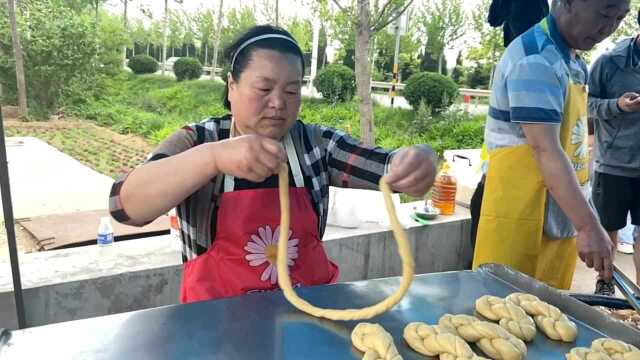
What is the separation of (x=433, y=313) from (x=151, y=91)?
10.5m

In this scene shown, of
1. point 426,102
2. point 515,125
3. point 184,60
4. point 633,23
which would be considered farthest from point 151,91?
point 515,125

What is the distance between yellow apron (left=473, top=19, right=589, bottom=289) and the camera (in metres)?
1.52

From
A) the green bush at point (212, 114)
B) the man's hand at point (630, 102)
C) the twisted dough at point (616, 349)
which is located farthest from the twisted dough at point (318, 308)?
the green bush at point (212, 114)

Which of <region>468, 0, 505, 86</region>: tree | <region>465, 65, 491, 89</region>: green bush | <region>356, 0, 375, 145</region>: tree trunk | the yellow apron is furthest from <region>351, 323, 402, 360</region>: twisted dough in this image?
<region>465, 65, 491, 89</region>: green bush

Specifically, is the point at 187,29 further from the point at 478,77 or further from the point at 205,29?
the point at 478,77

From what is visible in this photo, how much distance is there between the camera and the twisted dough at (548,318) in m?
1.07

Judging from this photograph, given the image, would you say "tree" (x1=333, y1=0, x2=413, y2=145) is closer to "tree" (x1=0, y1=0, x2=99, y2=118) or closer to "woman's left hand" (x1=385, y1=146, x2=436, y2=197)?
"woman's left hand" (x1=385, y1=146, x2=436, y2=197)

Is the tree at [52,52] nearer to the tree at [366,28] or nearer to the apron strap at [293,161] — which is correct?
the tree at [366,28]

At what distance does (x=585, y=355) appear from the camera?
97 cm

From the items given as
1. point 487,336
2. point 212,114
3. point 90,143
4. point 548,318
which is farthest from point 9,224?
point 212,114

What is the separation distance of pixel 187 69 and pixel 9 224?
12023 millimetres

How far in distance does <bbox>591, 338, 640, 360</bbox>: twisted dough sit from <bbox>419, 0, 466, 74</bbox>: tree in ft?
41.2

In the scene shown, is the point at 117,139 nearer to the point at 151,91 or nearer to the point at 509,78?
the point at 151,91

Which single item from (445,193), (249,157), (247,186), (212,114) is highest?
(249,157)
